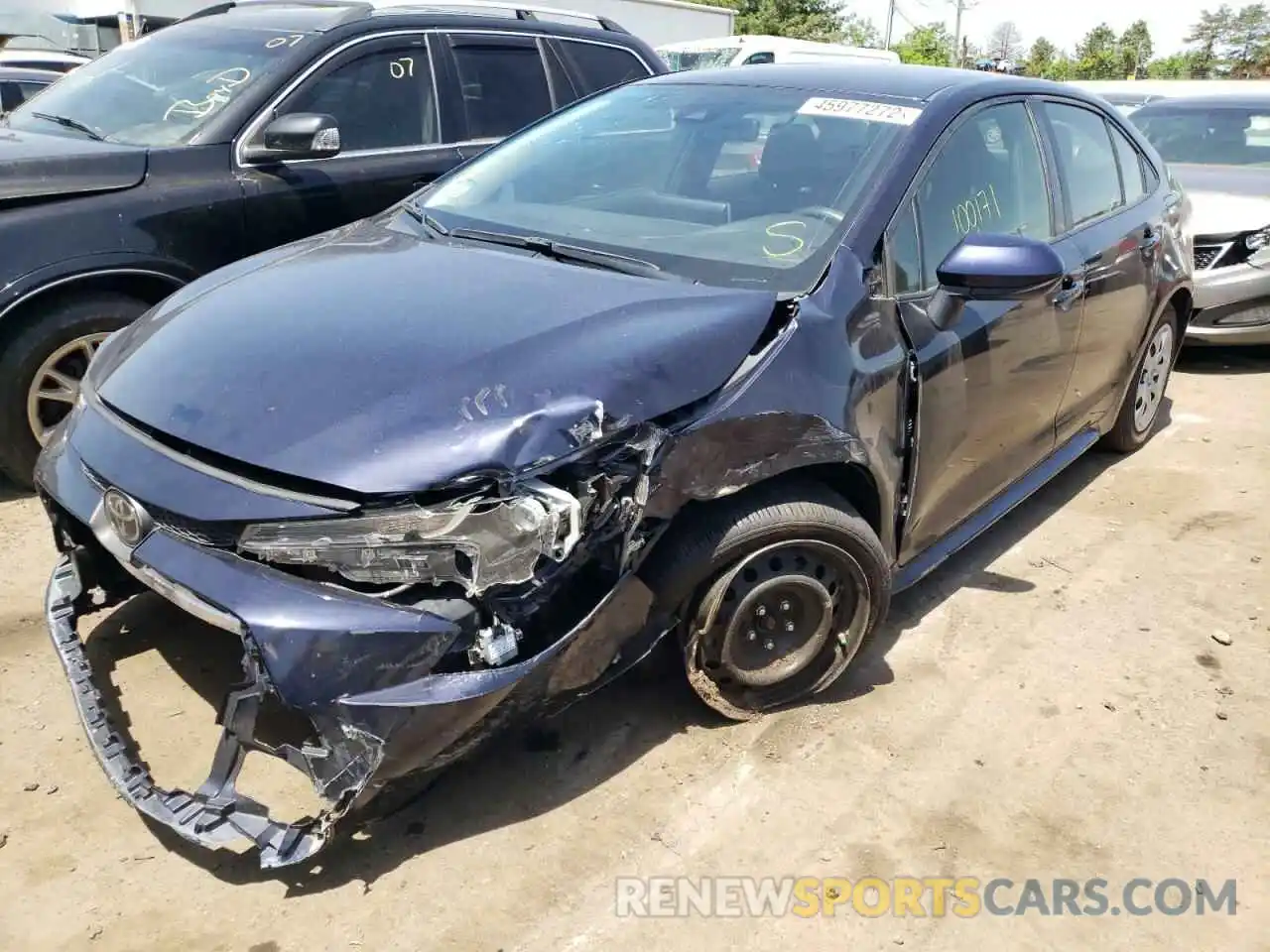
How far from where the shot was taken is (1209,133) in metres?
7.82

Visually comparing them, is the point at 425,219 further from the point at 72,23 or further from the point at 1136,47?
the point at 1136,47

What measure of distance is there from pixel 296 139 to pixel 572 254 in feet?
6.41

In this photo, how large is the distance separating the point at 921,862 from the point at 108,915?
179 centimetres

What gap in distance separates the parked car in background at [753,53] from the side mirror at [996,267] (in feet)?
41.0

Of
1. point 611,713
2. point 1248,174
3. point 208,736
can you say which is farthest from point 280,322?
point 1248,174

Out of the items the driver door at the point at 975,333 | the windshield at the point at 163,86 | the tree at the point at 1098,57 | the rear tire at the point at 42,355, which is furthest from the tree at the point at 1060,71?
the rear tire at the point at 42,355

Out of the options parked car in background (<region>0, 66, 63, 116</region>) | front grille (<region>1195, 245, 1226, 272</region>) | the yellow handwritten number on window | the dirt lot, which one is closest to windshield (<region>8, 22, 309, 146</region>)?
the dirt lot

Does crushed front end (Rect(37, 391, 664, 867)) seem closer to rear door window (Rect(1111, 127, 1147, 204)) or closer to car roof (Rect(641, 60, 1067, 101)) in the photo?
car roof (Rect(641, 60, 1067, 101))

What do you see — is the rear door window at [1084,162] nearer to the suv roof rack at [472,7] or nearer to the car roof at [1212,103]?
the suv roof rack at [472,7]


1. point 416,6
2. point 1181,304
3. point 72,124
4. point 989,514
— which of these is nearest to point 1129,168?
point 1181,304

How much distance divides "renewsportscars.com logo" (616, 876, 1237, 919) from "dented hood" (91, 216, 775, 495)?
1.03 meters

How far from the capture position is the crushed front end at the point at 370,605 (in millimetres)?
1964

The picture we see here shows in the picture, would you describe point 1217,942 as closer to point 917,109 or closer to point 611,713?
point 611,713

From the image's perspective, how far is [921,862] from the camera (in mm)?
2400
